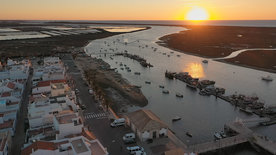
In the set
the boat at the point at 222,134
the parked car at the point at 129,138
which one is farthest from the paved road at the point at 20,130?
the boat at the point at 222,134

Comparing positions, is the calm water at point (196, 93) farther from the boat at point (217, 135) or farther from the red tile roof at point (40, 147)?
the red tile roof at point (40, 147)

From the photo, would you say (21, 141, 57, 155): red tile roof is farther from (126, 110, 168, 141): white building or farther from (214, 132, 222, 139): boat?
(214, 132, 222, 139): boat

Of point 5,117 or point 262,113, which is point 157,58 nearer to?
point 262,113

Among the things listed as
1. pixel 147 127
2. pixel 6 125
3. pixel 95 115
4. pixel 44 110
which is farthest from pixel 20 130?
pixel 147 127

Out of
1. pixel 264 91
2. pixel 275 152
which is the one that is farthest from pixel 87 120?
pixel 264 91

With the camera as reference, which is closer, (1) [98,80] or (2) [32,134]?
(2) [32,134]

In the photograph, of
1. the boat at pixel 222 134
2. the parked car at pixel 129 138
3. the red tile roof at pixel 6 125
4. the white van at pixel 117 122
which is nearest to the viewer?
the parked car at pixel 129 138

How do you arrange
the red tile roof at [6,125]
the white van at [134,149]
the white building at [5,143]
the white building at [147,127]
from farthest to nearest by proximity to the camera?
1. the red tile roof at [6,125]
2. the white building at [147,127]
3. the white van at [134,149]
4. the white building at [5,143]

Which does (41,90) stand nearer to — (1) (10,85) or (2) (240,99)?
(1) (10,85)
